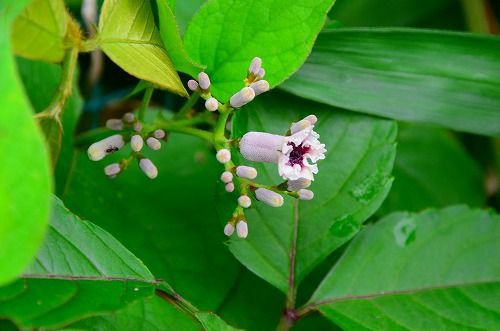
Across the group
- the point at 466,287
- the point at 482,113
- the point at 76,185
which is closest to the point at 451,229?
the point at 466,287

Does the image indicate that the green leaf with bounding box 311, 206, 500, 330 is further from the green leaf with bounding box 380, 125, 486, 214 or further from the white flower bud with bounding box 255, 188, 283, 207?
the green leaf with bounding box 380, 125, 486, 214

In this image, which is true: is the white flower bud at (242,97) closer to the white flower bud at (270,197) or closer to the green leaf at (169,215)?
the white flower bud at (270,197)

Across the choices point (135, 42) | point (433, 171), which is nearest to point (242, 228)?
point (135, 42)

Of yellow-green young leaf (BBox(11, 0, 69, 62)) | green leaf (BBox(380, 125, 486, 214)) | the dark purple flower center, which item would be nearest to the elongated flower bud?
the dark purple flower center

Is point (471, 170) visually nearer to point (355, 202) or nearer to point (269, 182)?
point (355, 202)

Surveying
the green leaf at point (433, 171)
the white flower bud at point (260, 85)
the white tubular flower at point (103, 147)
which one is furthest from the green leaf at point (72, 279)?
the green leaf at point (433, 171)
